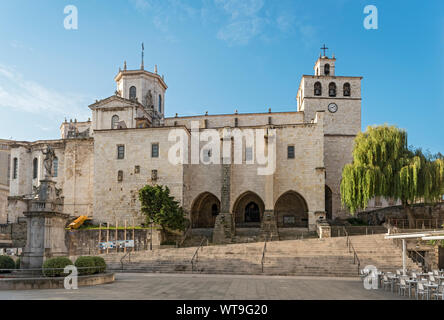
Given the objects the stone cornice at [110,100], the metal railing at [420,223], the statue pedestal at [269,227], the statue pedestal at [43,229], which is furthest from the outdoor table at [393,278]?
the stone cornice at [110,100]

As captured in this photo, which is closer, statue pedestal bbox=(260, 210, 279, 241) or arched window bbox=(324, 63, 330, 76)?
statue pedestal bbox=(260, 210, 279, 241)

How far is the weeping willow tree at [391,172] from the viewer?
91.1ft

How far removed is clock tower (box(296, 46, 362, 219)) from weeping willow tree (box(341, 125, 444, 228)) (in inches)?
296

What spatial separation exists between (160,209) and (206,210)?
7.87 m

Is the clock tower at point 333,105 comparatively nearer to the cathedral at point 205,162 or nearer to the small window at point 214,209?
the cathedral at point 205,162

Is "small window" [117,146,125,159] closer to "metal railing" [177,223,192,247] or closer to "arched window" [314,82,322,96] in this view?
"metal railing" [177,223,192,247]

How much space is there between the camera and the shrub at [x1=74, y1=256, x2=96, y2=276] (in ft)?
49.9

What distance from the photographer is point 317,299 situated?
1231cm

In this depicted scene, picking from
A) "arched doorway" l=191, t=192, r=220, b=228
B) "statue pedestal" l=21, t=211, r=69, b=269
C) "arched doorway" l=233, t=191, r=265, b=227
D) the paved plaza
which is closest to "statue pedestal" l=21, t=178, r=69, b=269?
"statue pedestal" l=21, t=211, r=69, b=269

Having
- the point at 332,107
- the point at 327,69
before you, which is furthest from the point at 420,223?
the point at 327,69

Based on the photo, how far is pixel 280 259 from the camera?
2275 cm

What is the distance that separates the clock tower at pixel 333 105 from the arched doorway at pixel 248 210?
678cm
